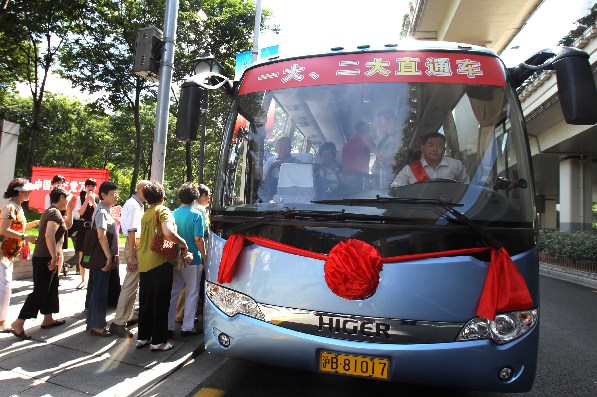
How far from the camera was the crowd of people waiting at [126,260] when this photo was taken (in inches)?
171

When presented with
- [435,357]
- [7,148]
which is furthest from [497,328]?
[7,148]

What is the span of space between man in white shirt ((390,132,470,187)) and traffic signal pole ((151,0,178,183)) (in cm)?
376

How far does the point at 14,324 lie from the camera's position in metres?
4.39

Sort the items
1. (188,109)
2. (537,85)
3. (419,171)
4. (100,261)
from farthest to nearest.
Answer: (537,85)
(100,261)
(188,109)
(419,171)

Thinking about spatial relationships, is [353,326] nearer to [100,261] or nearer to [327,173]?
[327,173]

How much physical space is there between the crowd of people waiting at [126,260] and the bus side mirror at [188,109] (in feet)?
2.85

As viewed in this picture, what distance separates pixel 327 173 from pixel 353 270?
0.77 metres

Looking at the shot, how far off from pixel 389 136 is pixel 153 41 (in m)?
4.12

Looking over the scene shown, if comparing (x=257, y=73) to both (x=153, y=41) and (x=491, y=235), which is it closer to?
(x=491, y=235)

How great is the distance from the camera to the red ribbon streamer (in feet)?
9.15

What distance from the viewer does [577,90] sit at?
310 cm

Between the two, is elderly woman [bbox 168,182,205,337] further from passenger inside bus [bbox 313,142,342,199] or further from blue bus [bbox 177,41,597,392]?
passenger inside bus [bbox 313,142,342,199]

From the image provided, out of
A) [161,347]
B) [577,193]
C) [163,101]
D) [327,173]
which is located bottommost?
[161,347]

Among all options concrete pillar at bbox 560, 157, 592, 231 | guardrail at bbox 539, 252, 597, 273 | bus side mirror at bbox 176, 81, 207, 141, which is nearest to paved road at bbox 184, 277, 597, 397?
bus side mirror at bbox 176, 81, 207, 141
